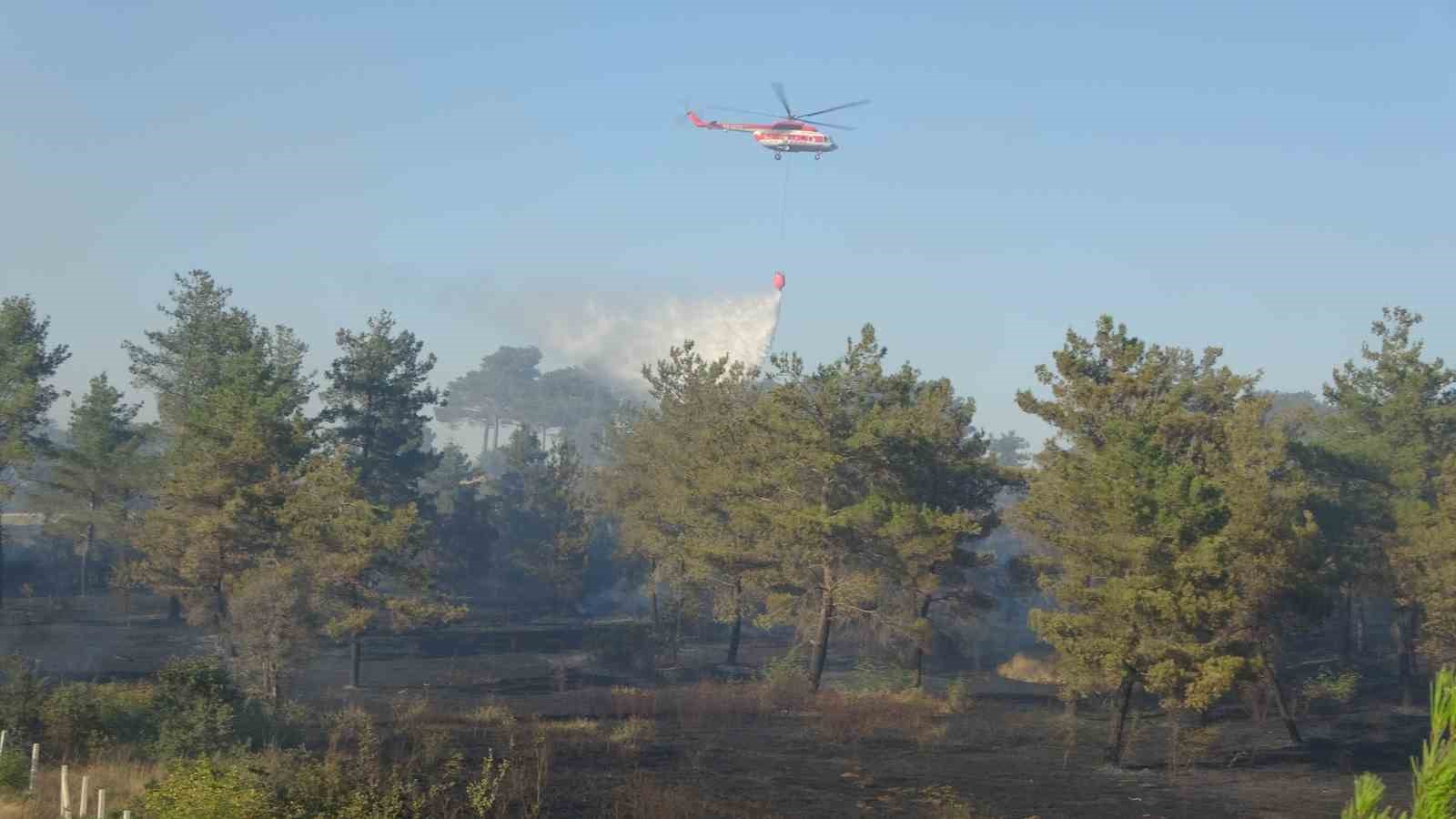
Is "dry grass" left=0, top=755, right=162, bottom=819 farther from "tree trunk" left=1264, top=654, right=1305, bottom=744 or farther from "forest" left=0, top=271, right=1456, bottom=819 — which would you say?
"tree trunk" left=1264, top=654, right=1305, bottom=744

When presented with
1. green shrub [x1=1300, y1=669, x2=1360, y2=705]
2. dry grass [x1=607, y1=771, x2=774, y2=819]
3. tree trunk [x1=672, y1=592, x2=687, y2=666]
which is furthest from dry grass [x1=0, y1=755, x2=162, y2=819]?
green shrub [x1=1300, y1=669, x2=1360, y2=705]

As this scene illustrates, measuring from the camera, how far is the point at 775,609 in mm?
52312

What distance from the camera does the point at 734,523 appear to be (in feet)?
182

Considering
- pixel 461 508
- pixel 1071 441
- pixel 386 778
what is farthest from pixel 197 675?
pixel 461 508

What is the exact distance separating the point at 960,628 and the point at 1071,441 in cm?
2745

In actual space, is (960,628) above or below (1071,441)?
below

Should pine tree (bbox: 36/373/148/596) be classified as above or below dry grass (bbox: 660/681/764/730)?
above

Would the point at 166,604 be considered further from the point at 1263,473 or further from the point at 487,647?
the point at 1263,473

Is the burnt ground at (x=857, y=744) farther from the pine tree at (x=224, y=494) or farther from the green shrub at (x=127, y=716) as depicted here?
the green shrub at (x=127, y=716)

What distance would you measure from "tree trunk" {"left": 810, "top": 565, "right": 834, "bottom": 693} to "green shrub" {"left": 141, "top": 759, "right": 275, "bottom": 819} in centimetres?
3604

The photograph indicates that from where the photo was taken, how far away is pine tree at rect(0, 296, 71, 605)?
57.6 metres

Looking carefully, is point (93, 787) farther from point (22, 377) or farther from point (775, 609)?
point (22, 377)

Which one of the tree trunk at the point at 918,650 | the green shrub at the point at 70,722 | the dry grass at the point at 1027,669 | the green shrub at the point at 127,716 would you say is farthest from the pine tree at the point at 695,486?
the green shrub at the point at 70,722

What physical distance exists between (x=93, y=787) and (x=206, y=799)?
657cm
